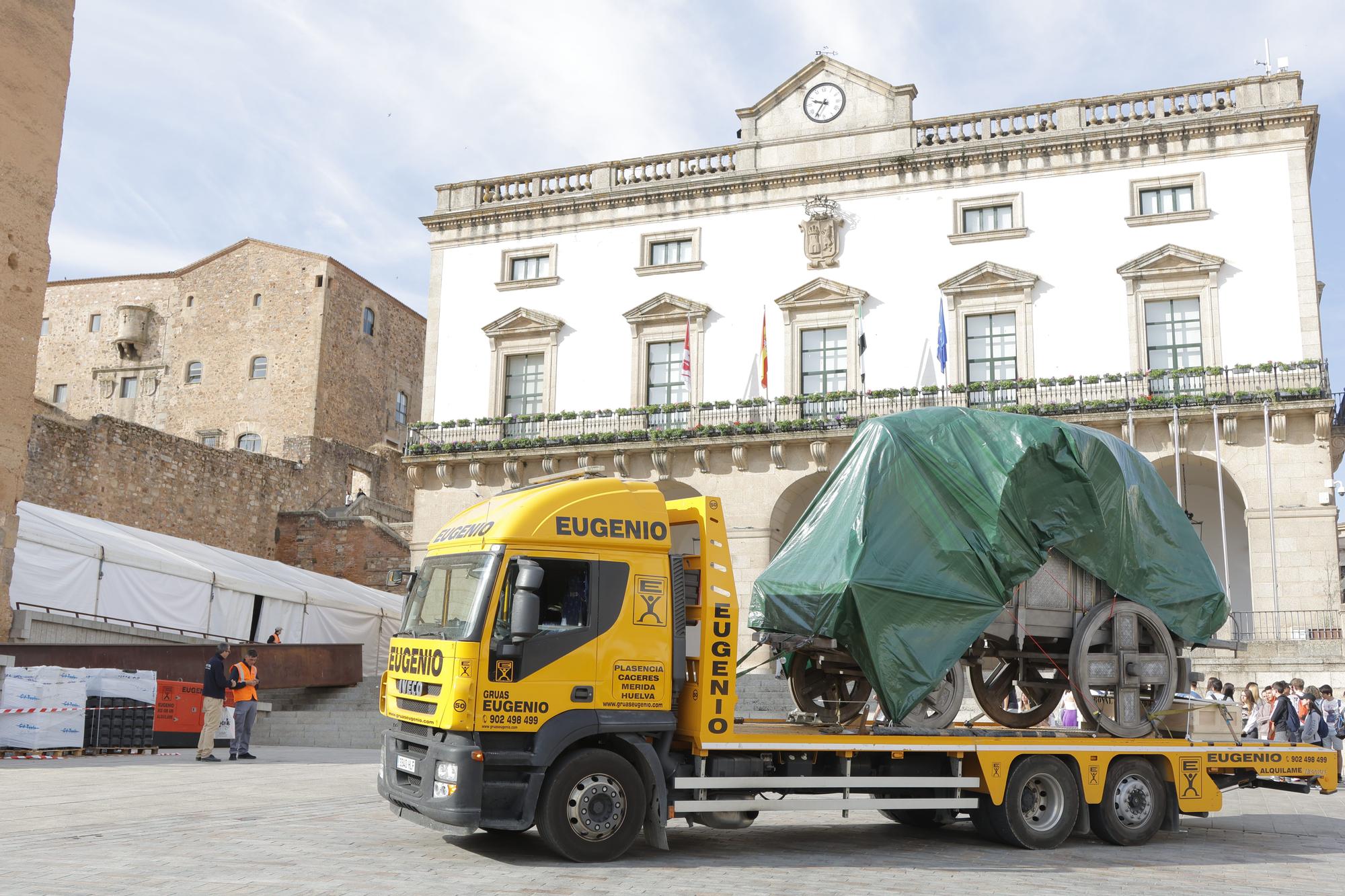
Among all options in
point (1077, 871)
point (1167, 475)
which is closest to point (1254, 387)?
point (1167, 475)

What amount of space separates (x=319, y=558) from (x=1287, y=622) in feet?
99.0

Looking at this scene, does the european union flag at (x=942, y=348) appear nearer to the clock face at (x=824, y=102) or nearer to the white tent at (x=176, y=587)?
the clock face at (x=824, y=102)

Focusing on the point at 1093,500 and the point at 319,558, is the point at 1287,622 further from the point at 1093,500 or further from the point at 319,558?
the point at 319,558

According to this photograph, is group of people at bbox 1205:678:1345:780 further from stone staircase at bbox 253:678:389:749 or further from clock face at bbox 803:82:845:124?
clock face at bbox 803:82:845:124

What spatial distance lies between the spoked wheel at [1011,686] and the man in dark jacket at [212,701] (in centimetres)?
1023

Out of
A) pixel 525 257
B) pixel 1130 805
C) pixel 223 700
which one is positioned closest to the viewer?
pixel 1130 805

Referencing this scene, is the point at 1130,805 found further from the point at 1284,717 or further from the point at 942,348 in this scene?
the point at 942,348

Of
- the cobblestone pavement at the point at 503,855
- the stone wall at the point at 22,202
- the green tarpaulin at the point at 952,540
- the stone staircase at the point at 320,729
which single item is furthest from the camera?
the stone staircase at the point at 320,729

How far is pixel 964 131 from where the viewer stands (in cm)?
3109

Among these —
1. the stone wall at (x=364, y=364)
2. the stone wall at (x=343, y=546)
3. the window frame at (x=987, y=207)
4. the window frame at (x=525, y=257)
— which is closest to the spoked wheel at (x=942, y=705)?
the window frame at (x=987, y=207)

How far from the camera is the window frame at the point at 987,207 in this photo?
30234 mm

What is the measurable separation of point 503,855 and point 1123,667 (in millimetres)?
5967

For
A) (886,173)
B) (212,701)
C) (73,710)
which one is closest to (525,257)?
(886,173)

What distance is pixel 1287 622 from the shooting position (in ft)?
83.3
